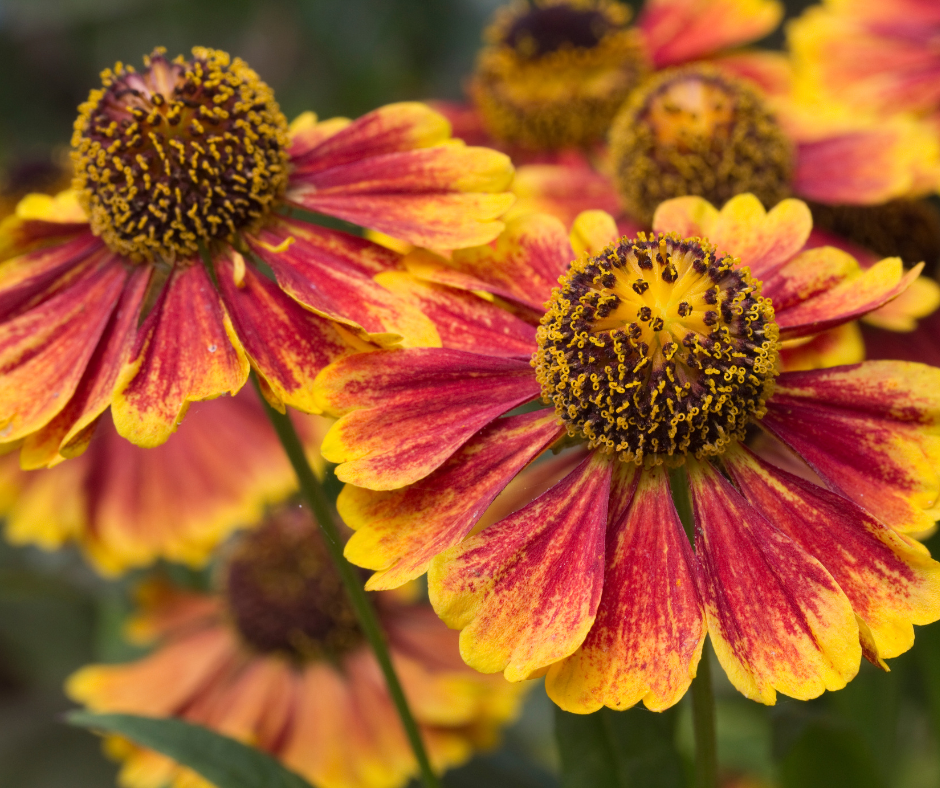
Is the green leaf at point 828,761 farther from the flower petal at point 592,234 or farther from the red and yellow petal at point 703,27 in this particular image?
the red and yellow petal at point 703,27

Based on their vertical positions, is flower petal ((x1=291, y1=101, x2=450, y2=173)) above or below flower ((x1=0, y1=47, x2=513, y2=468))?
above

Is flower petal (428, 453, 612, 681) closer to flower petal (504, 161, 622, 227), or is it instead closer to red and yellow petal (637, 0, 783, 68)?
flower petal (504, 161, 622, 227)

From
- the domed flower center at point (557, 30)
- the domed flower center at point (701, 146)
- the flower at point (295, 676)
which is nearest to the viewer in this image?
→ the domed flower center at point (701, 146)

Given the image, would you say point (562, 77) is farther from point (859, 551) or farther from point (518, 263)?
point (859, 551)

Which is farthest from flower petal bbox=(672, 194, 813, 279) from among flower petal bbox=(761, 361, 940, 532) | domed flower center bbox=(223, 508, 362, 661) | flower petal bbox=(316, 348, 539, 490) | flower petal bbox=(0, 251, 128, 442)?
domed flower center bbox=(223, 508, 362, 661)

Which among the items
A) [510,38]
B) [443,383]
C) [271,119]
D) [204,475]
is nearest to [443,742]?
[204,475]

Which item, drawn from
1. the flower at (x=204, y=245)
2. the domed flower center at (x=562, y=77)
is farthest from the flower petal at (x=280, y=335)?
the domed flower center at (x=562, y=77)

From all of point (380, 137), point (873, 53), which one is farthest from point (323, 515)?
point (873, 53)
